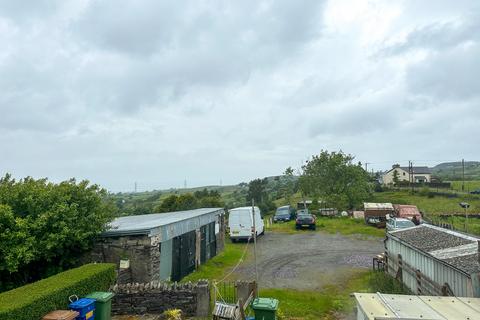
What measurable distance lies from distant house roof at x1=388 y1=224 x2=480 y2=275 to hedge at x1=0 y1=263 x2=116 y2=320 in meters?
10.4

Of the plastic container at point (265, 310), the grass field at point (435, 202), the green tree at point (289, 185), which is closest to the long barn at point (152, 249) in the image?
the plastic container at point (265, 310)

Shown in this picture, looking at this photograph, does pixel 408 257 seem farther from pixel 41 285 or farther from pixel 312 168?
pixel 312 168

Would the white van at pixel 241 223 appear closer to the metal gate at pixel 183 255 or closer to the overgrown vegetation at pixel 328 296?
the metal gate at pixel 183 255

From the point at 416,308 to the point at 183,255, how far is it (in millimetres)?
11652

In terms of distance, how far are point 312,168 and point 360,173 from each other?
6339 mm

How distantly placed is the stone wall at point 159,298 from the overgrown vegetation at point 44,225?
9.48ft

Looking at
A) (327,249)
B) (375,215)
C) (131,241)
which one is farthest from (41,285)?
(375,215)

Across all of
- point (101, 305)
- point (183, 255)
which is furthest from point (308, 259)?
point (101, 305)

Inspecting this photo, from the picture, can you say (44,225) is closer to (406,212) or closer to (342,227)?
(342,227)

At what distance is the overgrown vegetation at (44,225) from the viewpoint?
11570mm

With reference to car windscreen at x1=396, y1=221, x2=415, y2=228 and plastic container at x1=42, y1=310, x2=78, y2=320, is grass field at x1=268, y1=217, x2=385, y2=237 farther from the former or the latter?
plastic container at x1=42, y1=310, x2=78, y2=320

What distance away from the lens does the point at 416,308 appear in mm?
6793

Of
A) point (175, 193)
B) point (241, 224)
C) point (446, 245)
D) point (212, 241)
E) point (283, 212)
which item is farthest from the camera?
point (175, 193)

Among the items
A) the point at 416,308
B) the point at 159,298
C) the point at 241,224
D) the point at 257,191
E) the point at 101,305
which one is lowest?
the point at 159,298
